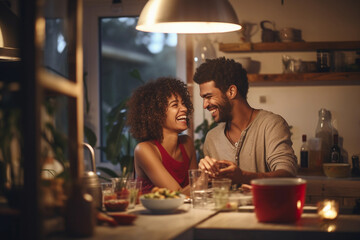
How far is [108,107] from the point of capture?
5316mm

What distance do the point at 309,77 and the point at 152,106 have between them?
1.98 metres

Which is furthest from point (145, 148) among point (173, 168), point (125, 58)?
point (125, 58)

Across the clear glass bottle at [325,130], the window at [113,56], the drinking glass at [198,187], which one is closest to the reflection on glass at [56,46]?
the window at [113,56]

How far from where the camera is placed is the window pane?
17.2 ft

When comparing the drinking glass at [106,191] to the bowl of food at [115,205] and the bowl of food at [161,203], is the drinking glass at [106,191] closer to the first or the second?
the bowl of food at [115,205]

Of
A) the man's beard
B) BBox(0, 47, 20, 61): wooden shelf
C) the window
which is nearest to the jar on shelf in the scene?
the window

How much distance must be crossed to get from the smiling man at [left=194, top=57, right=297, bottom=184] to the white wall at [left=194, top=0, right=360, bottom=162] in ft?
5.04

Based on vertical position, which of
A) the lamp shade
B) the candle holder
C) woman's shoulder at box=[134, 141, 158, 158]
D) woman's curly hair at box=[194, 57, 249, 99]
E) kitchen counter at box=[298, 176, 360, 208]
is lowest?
kitchen counter at box=[298, 176, 360, 208]

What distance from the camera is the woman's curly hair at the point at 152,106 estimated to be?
3.13 metres

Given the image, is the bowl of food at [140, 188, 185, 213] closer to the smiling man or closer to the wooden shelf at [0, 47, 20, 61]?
the smiling man

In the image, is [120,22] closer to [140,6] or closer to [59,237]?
[140,6]

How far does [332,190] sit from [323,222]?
236cm

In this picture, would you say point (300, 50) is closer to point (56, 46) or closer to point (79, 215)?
point (56, 46)

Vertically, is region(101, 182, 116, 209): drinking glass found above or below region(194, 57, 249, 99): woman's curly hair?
below
